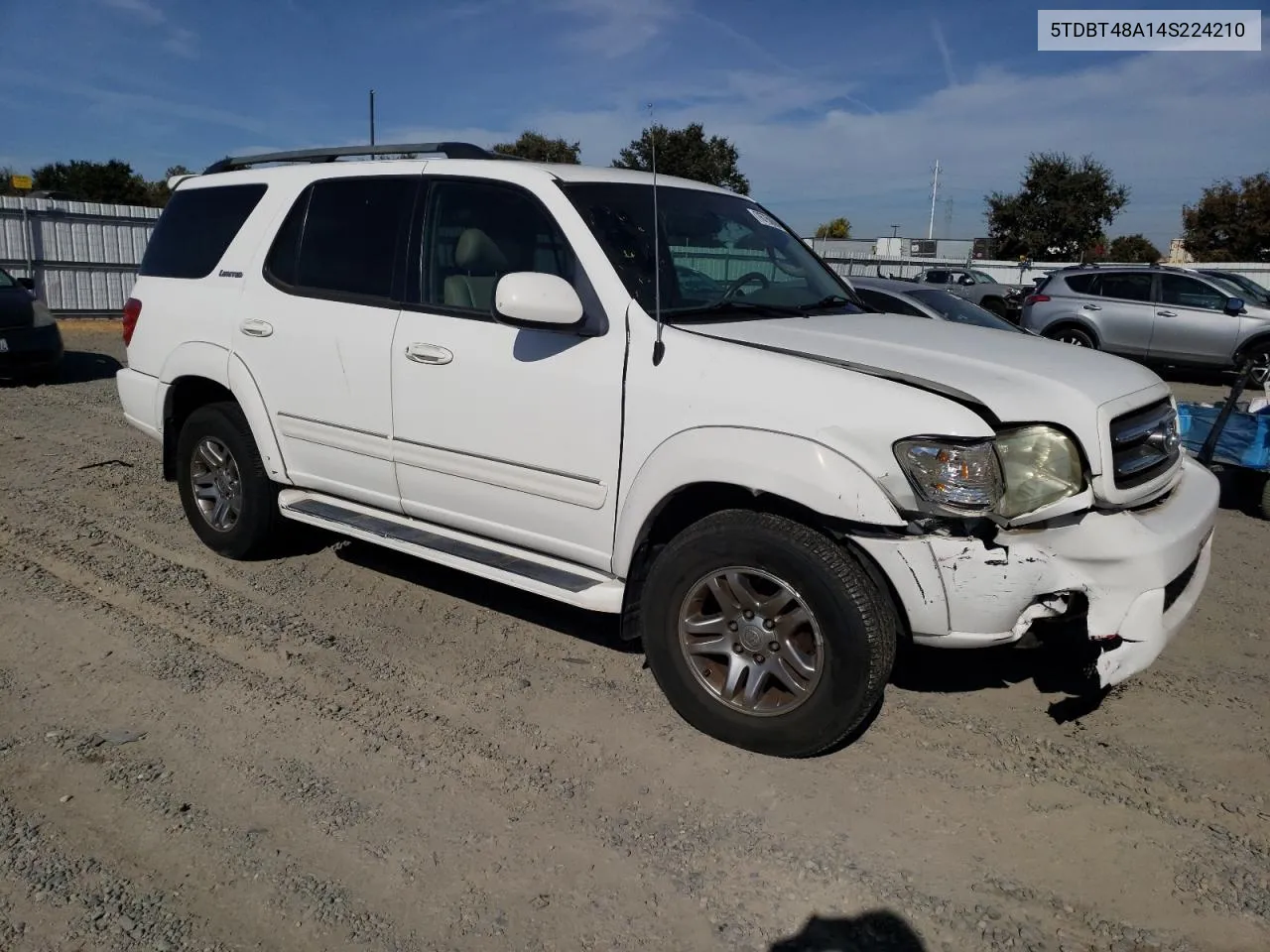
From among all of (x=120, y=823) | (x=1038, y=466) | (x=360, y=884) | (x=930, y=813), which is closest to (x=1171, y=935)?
(x=930, y=813)

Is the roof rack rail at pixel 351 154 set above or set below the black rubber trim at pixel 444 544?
above

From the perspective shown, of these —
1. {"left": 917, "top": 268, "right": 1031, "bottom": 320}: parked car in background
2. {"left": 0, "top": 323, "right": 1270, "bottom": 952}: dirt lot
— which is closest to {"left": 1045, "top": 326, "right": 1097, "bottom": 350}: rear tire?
{"left": 917, "top": 268, "right": 1031, "bottom": 320}: parked car in background

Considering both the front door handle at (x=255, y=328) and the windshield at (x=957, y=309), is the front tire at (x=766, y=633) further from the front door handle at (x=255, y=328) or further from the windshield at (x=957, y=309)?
the windshield at (x=957, y=309)

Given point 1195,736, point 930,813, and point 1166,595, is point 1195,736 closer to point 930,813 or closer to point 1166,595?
point 1166,595

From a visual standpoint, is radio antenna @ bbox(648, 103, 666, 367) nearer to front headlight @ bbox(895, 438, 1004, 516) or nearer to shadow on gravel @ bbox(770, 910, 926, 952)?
front headlight @ bbox(895, 438, 1004, 516)

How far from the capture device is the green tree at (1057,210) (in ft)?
140

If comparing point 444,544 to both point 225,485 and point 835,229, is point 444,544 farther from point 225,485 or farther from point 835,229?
point 835,229

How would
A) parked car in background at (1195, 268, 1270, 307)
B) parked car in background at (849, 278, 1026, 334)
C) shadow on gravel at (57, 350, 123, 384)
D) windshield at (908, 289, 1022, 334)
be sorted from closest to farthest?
parked car in background at (849, 278, 1026, 334) < windshield at (908, 289, 1022, 334) < shadow on gravel at (57, 350, 123, 384) < parked car in background at (1195, 268, 1270, 307)

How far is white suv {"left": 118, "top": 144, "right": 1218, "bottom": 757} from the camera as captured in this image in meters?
3.13

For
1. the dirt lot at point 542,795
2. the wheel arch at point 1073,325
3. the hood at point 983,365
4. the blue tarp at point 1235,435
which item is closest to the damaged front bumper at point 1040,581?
the hood at point 983,365

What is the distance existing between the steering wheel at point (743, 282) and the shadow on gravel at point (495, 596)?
160 centimetres

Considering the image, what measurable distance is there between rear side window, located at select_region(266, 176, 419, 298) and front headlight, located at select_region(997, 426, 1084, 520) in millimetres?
2675

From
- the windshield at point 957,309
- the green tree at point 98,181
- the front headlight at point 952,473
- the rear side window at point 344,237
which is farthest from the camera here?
the green tree at point 98,181

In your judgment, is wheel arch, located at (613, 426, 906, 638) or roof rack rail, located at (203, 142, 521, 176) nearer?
wheel arch, located at (613, 426, 906, 638)
